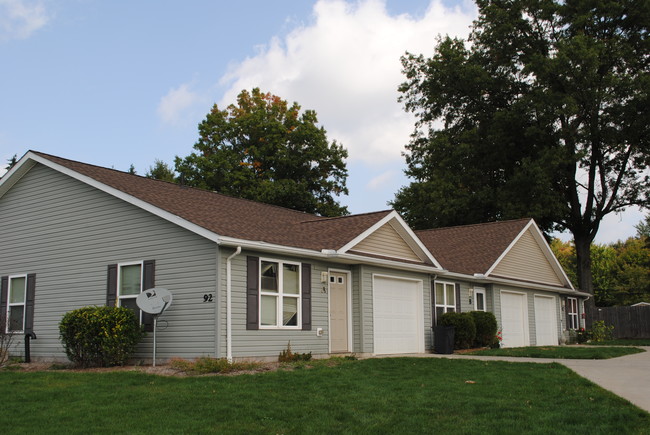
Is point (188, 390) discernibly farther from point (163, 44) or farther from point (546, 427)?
→ point (163, 44)

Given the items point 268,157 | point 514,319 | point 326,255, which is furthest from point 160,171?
point 326,255

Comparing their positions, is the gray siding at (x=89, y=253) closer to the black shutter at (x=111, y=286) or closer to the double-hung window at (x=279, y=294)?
the black shutter at (x=111, y=286)

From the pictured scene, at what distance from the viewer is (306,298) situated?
14.9 meters

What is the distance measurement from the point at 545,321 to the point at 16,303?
19767 mm

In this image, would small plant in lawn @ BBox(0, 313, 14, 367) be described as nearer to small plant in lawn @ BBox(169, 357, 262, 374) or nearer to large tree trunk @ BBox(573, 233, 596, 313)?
small plant in lawn @ BBox(169, 357, 262, 374)

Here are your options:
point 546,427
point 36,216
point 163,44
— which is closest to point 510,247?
point 163,44

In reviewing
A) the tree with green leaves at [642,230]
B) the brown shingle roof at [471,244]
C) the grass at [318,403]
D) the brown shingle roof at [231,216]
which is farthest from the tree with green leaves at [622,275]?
the grass at [318,403]

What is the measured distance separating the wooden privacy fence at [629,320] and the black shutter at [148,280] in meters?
27.8

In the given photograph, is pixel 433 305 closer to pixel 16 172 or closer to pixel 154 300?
pixel 154 300

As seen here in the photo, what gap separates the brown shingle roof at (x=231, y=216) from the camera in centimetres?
1420

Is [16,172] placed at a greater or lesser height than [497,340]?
A: greater

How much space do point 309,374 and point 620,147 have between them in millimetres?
26453

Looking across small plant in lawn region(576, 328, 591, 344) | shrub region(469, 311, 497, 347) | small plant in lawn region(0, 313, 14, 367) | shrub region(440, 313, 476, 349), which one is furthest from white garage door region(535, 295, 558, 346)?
small plant in lawn region(0, 313, 14, 367)

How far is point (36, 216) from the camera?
56.1ft
